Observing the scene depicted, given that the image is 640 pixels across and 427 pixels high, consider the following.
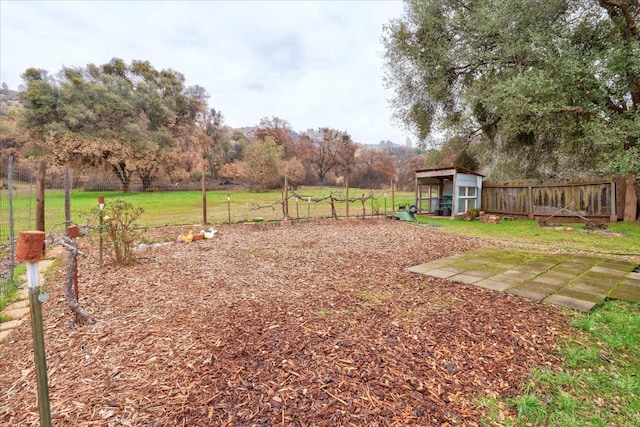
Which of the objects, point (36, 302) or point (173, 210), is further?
point (173, 210)

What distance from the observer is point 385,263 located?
428 cm

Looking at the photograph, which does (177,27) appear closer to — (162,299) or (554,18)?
(162,299)

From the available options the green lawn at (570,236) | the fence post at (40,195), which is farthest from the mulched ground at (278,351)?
the green lawn at (570,236)

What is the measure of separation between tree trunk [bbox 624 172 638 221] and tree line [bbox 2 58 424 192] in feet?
38.2

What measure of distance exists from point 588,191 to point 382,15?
9389mm

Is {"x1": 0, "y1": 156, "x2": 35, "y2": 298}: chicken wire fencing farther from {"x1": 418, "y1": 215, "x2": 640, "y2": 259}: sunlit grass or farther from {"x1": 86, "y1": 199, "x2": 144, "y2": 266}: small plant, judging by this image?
{"x1": 418, "y1": 215, "x2": 640, "y2": 259}: sunlit grass

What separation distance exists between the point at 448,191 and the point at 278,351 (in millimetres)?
12139

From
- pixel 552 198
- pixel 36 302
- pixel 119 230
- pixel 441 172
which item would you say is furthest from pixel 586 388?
pixel 552 198

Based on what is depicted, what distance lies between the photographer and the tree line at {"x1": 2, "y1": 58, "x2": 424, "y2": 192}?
18875 millimetres

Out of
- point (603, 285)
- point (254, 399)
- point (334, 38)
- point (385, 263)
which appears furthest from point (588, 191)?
point (254, 399)

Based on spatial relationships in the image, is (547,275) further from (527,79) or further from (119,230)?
(119,230)

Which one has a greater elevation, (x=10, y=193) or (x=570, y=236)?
(x=10, y=193)

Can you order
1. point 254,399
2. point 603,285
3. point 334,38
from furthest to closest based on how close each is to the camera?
point 334,38 < point 603,285 < point 254,399

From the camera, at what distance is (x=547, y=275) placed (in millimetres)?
3611
